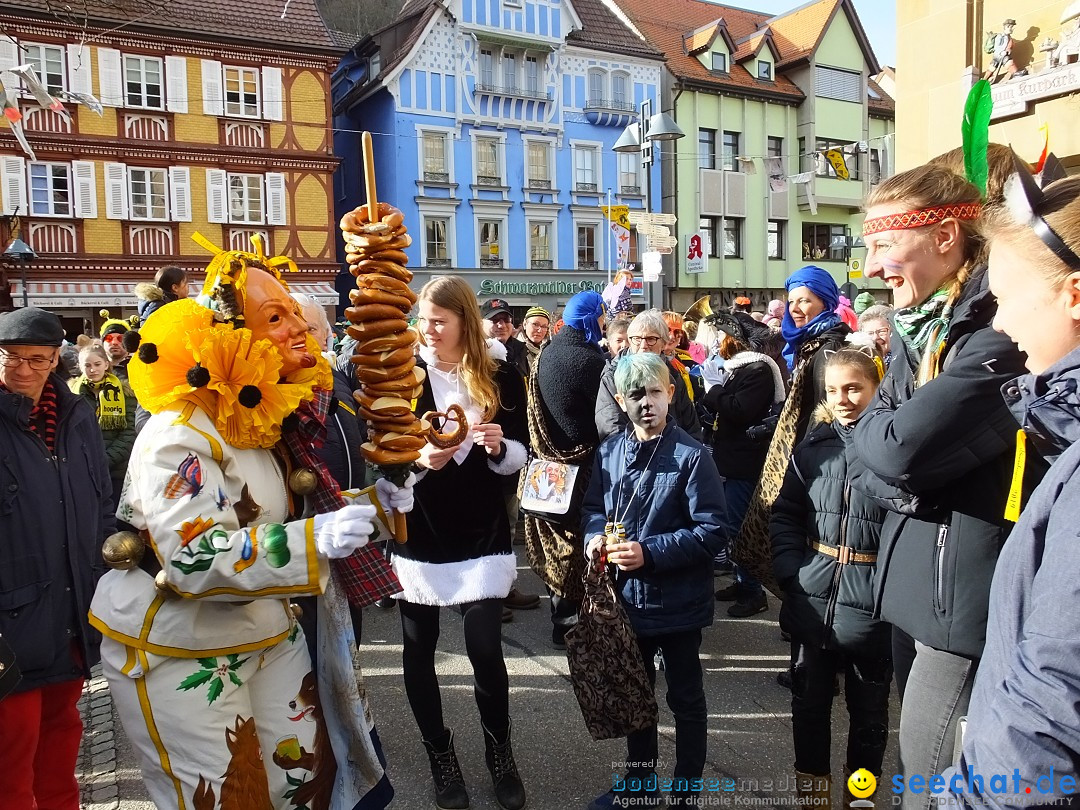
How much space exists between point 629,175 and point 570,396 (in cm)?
2320

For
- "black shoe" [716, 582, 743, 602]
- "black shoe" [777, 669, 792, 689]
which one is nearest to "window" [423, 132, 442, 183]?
"black shoe" [716, 582, 743, 602]

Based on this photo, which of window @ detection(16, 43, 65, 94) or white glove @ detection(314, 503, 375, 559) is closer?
white glove @ detection(314, 503, 375, 559)

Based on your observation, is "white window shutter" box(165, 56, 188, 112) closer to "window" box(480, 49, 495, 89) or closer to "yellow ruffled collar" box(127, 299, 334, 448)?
"window" box(480, 49, 495, 89)

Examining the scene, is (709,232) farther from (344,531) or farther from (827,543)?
(344,531)

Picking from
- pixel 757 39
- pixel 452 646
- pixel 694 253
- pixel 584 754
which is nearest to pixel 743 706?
pixel 584 754

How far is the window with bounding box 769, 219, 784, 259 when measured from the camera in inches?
1082

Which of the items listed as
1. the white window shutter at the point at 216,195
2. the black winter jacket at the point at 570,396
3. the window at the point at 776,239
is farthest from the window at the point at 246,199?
the black winter jacket at the point at 570,396

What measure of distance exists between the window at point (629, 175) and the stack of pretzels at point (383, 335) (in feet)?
80.9

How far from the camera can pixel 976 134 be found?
6.23 feet

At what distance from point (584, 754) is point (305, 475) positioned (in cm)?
192

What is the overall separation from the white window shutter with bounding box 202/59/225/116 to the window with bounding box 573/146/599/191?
10.7m

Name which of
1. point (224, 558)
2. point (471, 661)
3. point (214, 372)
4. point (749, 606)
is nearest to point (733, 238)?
point (749, 606)

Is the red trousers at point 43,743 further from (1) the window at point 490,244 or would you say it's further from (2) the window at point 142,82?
(1) the window at point 490,244

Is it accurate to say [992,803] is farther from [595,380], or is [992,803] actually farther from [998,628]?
[595,380]
